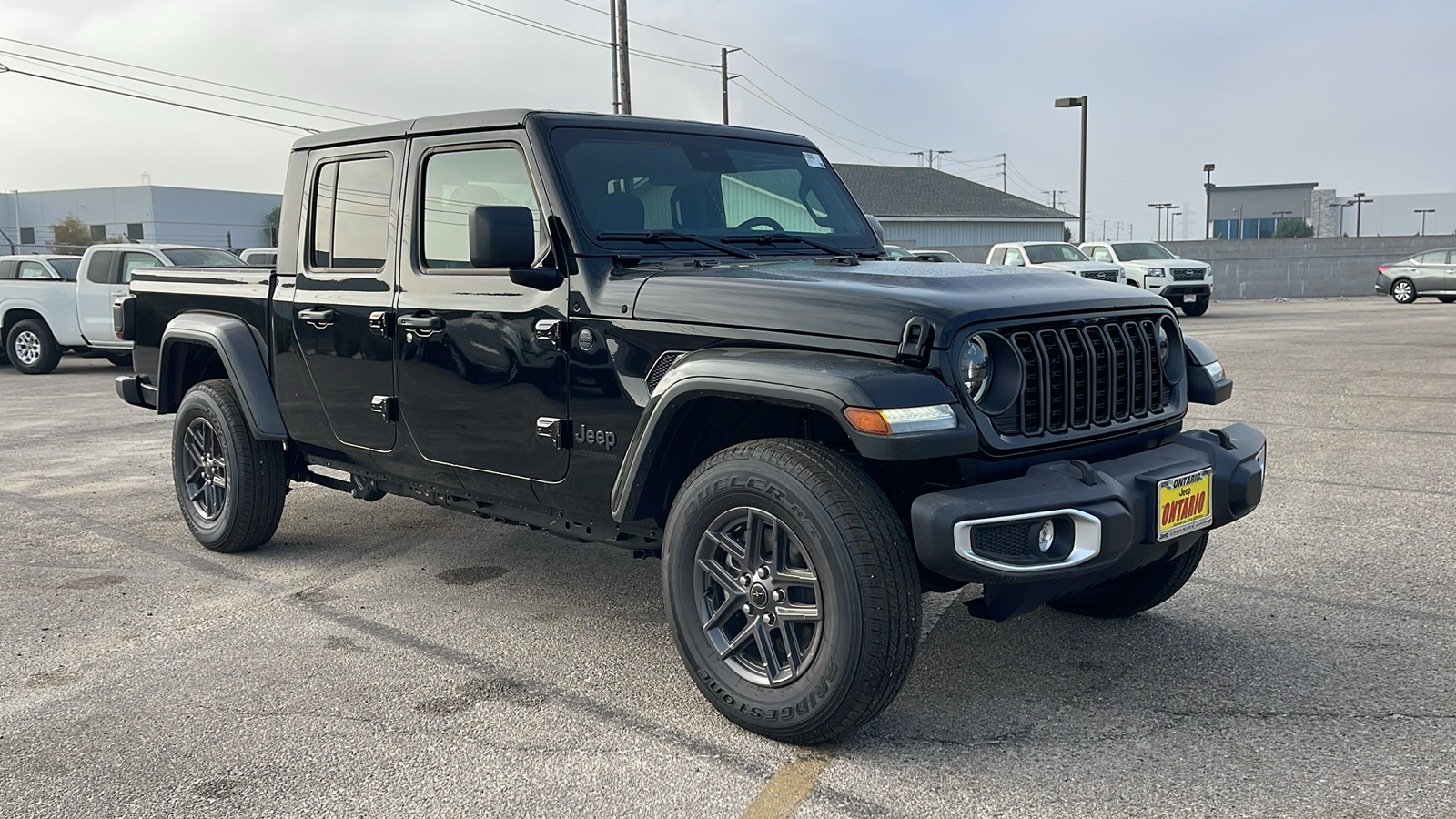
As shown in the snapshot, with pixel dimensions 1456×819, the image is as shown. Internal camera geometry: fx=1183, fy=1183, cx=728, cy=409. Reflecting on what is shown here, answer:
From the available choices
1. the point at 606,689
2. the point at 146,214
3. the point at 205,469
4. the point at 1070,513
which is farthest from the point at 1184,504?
the point at 146,214

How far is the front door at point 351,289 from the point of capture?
4758 mm

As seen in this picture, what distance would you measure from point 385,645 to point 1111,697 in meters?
2.61

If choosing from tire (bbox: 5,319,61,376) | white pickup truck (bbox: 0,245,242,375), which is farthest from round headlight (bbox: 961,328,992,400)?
tire (bbox: 5,319,61,376)

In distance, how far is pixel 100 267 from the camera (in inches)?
630

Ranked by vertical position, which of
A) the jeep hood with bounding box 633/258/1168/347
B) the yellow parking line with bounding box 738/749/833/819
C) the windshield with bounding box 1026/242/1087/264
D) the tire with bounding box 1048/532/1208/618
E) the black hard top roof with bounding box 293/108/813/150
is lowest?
the yellow parking line with bounding box 738/749/833/819

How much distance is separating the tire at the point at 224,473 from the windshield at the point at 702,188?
7.83 feet

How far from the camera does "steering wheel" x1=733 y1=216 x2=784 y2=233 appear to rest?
15.1 feet

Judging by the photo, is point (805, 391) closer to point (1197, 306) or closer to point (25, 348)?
point (25, 348)

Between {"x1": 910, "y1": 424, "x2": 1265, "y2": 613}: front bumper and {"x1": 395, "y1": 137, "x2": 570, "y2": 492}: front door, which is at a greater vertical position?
{"x1": 395, "y1": 137, "x2": 570, "y2": 492}: front door

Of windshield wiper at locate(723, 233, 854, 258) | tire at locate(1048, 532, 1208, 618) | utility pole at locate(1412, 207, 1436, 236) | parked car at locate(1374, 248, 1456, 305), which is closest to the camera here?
tire at locate(1048, 532, 1208, 618)

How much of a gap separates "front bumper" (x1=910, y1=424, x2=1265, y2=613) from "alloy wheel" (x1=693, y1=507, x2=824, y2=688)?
41cm

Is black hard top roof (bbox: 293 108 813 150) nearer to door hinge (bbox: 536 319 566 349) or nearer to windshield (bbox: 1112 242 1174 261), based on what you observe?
door hinge (bbox: 536 319 566 349)

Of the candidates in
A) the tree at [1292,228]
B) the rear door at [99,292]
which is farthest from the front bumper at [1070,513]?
the tree at [1292,228]

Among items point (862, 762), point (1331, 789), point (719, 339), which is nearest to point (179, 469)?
point (719, 339)
